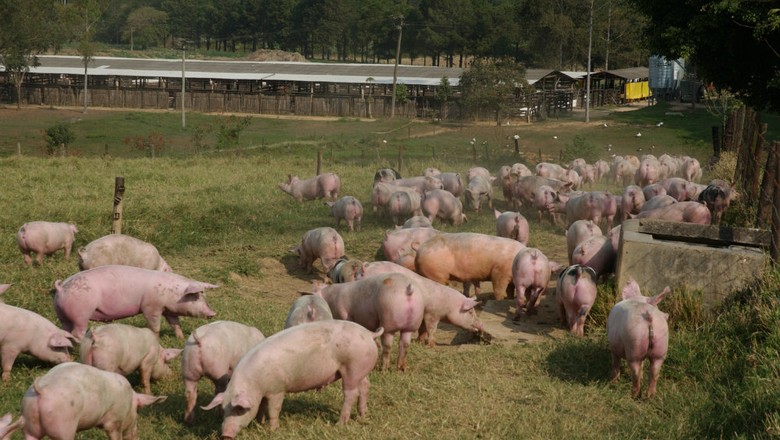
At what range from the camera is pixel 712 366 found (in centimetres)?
762

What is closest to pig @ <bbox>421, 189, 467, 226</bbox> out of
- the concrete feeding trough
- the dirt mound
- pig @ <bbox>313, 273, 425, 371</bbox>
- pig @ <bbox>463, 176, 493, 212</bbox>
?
pig @ <bbox>463, 176, 493, 212</bbox>

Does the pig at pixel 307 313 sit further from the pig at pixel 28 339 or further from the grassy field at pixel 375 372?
the pig at pixel 28 339

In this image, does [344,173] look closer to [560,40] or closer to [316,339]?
[316,339]

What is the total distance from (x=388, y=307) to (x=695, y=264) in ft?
10.2

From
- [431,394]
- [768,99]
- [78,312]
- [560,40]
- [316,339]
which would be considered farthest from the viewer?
[560,40]

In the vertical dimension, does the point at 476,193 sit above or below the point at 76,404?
below

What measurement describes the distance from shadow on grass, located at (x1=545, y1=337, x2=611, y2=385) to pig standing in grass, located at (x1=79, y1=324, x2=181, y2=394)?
126 inches

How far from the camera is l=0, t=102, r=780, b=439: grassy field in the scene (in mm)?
6559

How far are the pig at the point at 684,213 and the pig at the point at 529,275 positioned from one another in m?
2.95

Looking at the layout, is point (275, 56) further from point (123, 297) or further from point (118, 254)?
point (123, 297)

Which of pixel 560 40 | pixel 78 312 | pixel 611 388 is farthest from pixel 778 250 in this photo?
pixel 560 40

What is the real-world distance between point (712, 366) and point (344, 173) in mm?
15399

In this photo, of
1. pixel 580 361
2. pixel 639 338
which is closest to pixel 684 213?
pixel 580 361

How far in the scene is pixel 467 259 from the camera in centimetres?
1080
